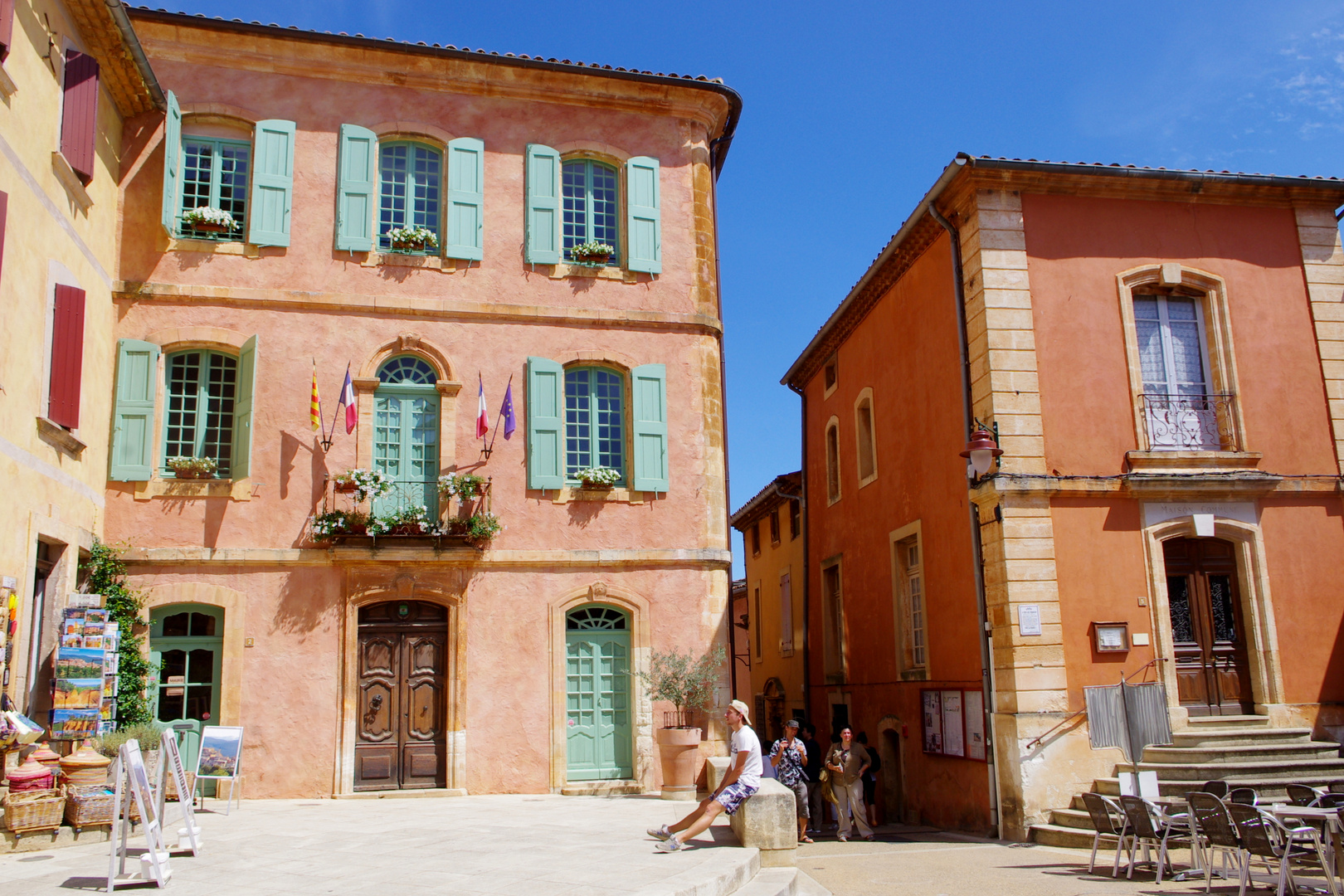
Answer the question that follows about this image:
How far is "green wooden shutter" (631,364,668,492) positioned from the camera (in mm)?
13781

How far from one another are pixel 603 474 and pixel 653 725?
3058 millimetres

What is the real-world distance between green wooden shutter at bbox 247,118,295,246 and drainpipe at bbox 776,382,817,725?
1090cm

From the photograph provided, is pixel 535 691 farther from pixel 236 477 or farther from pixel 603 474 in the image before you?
pixel 236 477

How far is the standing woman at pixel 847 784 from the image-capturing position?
13164 mm

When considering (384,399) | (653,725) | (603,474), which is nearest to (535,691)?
Answer: (653,725)

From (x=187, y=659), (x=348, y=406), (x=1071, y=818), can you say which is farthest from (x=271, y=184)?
(x=1071, y=818)

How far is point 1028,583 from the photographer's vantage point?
12141mm

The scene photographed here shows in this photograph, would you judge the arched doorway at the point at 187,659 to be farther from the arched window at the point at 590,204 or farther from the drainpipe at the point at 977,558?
the drainpipe at the point at 977,558

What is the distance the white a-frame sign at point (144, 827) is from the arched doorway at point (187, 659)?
17.9ft

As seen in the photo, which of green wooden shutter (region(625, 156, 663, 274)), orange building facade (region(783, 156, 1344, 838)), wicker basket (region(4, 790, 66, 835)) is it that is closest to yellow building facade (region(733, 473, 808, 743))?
orange building facade (region(783, 156, 1344, 838))

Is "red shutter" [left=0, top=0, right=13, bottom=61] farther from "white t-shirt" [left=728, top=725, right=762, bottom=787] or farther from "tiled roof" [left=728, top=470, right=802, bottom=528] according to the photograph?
"tiled roof" [left=728, top=470, right=802, bottom=528]

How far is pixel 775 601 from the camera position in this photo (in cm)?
2453

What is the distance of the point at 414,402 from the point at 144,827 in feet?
23.8

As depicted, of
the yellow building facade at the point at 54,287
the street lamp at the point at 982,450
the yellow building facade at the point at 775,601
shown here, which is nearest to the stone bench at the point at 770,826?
the street lamp at the point at 982,450
